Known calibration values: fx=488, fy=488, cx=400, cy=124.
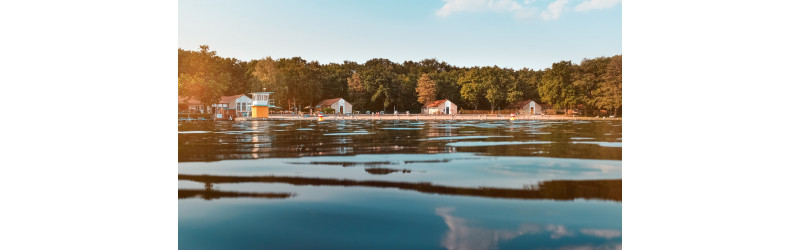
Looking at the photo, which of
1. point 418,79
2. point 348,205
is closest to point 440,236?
point 348,205

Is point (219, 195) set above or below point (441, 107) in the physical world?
below

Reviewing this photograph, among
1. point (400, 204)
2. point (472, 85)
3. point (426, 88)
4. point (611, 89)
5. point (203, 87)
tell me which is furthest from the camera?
point (472, 85)

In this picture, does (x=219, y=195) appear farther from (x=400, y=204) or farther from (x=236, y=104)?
(x=236, y=104)

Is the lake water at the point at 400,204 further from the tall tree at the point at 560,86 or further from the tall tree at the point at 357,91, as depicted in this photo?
the tall tree at the point at 357,91

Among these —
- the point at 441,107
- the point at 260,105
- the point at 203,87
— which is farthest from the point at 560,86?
the point at 203,87

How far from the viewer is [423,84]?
63.1m

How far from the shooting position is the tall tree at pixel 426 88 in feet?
206

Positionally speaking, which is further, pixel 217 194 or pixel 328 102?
pixel 328 102

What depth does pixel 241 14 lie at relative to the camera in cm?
1125

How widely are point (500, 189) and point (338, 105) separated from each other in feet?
197

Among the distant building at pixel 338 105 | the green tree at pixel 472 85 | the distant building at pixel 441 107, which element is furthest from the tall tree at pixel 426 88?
the distant building at pixel 338 105

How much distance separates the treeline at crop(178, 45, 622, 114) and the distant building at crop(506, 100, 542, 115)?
80 centimetres
